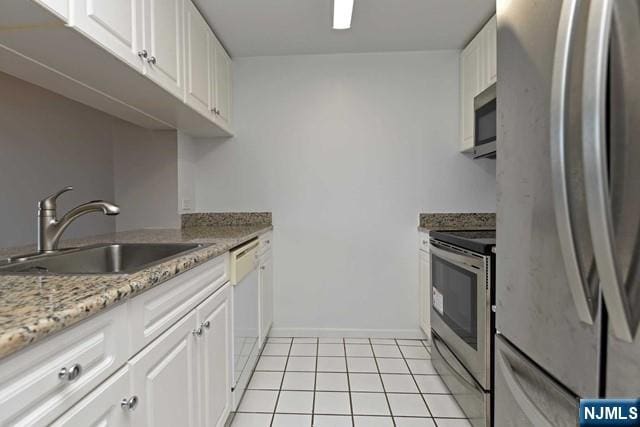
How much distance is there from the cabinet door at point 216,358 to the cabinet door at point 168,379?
0.27 ft

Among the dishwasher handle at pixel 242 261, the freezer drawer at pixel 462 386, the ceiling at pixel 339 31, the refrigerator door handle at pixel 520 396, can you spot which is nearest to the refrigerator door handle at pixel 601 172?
the refrigerator door handle at pixel 520 396

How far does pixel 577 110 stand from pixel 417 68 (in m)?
2.43

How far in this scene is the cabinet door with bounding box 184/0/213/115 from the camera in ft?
6.42

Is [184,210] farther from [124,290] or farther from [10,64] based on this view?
[124,290]

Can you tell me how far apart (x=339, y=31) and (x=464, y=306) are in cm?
203

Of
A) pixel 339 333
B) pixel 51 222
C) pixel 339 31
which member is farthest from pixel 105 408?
pixel 339 31

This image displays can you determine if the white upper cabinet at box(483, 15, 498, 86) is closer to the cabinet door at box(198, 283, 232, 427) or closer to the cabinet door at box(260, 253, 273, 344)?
the cabinet door at box(260, 253, 273, 344)

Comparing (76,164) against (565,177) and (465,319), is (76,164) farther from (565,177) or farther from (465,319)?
(565,177)

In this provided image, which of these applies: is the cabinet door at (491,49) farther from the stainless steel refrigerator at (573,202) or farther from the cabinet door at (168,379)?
the cabinet door at (168,379)

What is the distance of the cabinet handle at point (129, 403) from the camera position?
80 centimetres

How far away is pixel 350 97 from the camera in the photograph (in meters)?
2.90

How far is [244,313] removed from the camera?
6.43 ft

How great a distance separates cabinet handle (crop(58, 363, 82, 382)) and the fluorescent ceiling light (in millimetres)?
2026

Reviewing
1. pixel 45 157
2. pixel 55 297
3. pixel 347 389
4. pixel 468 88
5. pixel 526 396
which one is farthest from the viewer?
pixel 468 88
